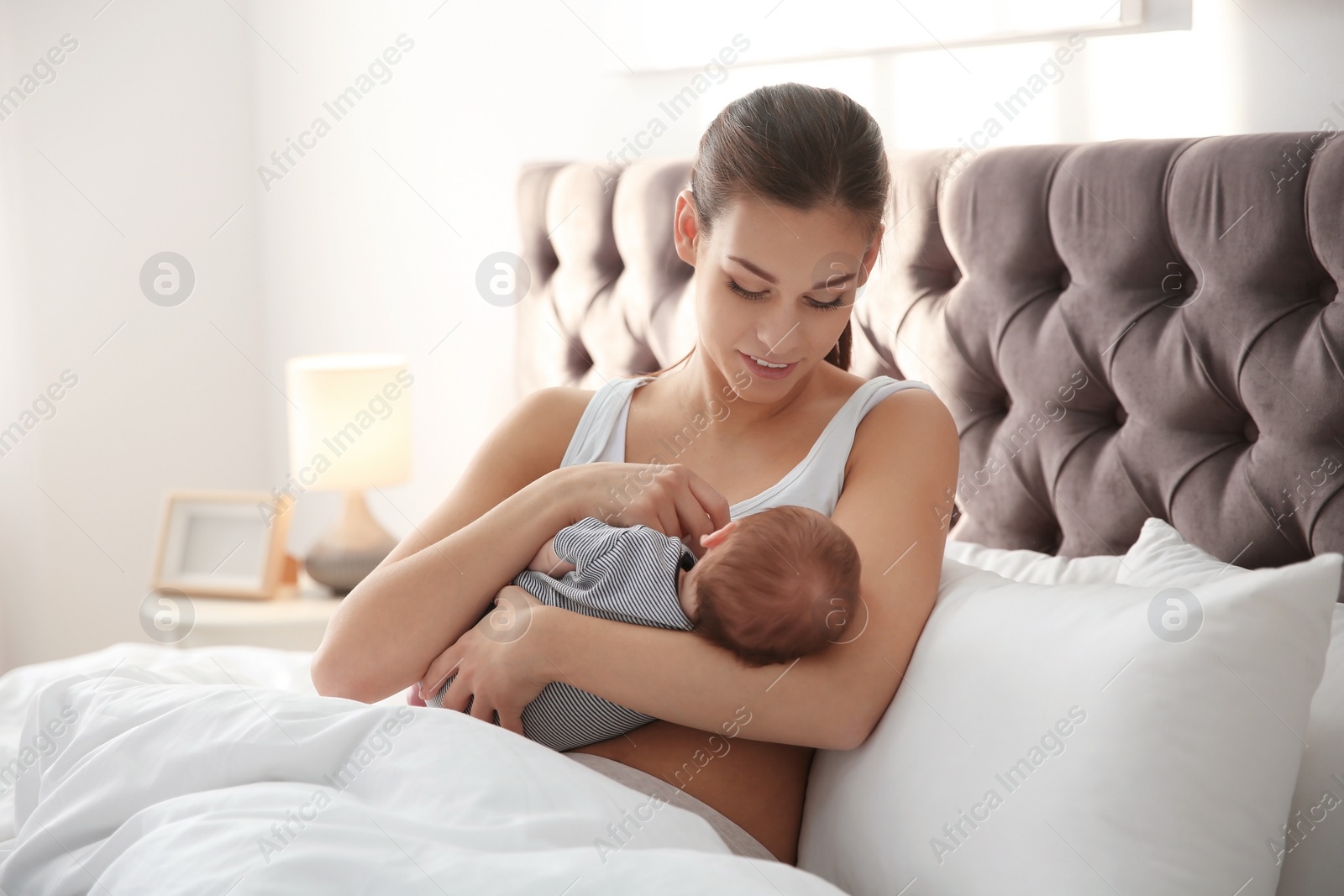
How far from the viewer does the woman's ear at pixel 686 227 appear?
4.92 feet

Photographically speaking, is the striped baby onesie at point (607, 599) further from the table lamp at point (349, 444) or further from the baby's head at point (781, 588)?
the table lamp at point (349, 444)

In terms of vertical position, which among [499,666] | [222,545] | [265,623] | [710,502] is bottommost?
[265,623]

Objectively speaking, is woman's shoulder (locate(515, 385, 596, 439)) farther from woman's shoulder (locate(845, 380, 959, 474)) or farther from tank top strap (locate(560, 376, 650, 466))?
woman's shoulder (locate(845, 380, 959, 474))

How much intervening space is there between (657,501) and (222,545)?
206cm

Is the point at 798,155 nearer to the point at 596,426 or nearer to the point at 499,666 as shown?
the point at 596,426

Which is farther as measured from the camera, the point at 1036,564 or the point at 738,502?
the point at 1036,564

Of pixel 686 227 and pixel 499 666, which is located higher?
pixel 686 227

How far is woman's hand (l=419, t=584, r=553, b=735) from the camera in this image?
3.96 ft

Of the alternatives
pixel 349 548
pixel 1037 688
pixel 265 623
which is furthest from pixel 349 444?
pixel 1037 688

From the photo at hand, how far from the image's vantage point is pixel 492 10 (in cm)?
283

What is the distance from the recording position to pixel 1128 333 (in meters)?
1.56

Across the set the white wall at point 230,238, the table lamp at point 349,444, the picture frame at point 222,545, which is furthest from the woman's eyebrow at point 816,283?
the picture frame at point 222,545

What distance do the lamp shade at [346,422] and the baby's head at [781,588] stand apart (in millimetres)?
1830

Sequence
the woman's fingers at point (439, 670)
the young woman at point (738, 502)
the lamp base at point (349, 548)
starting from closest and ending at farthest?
1. the young woman at point (738, 502)
2. the woman's fingers at point (439, 670)
3. the lamp base at point (349, 548)
